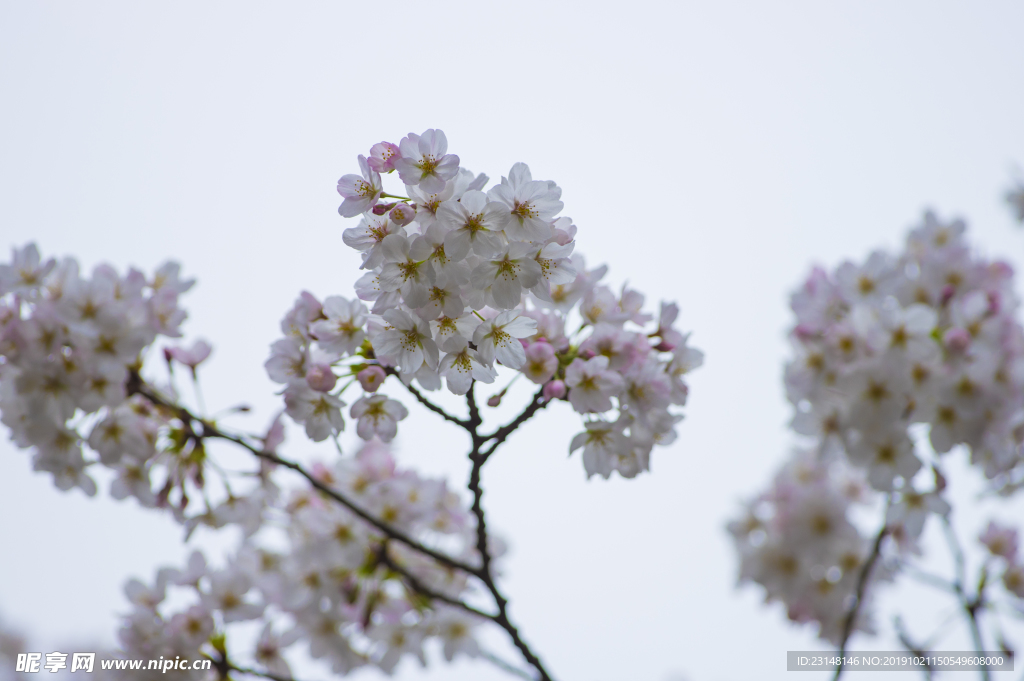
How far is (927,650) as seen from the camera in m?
3.14

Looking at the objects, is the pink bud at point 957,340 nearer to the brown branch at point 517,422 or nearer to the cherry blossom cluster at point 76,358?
the brown branch at point 517,422

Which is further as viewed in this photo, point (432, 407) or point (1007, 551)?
point (1007, 551)

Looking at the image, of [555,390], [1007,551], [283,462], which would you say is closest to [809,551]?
[1007,551]

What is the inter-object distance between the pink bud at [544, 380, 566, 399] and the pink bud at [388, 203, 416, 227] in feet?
2.06

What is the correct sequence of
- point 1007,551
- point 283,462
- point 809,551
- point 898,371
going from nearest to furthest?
point 283,462, point 898,371, point 1007,551, point 809,551

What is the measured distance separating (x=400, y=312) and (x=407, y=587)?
70.9 inches

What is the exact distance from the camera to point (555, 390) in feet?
6.29

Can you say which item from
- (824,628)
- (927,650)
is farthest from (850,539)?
(927,650)

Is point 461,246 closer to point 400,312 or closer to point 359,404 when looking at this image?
point 400,312

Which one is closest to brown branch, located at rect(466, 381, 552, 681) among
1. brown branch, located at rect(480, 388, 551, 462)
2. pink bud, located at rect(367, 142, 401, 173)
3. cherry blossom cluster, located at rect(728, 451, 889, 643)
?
brown branch, located at rect(480, 388, 551, 462)

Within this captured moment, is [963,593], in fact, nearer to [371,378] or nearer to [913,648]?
[913,648]

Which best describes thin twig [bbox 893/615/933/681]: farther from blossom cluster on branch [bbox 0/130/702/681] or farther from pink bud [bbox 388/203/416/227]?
pink bud [bbox 388/203/416/227]

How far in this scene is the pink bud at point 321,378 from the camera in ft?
6.52

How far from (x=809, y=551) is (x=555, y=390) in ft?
9.75
